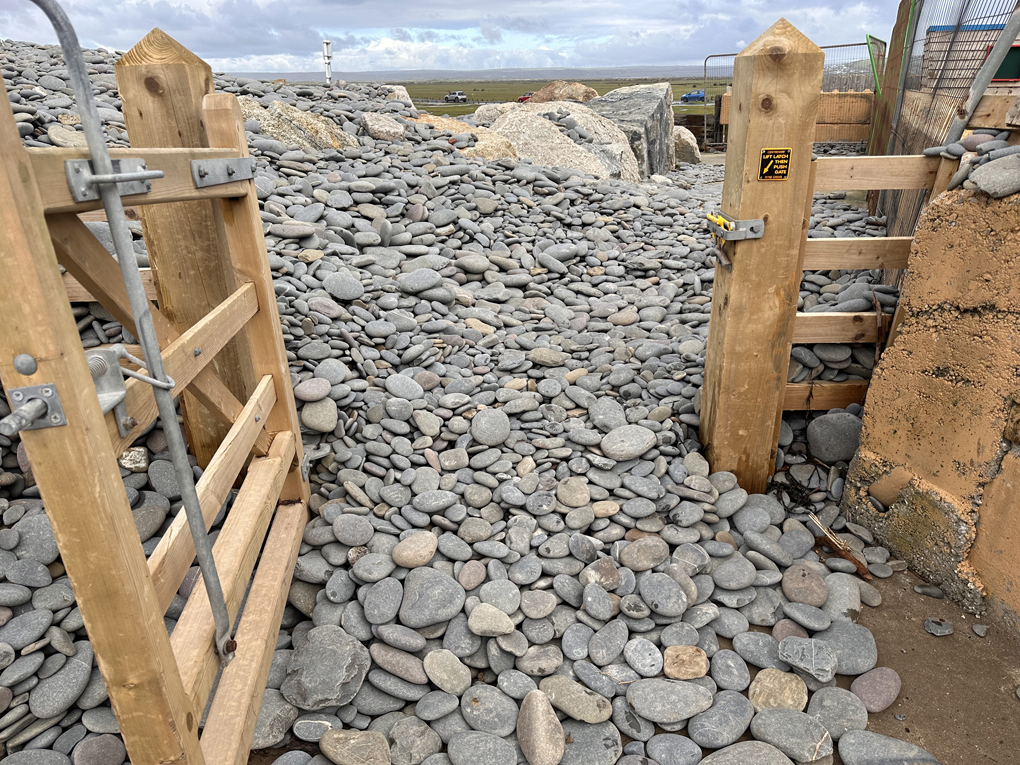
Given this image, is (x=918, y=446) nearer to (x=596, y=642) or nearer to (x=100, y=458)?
(x=596, y=642)

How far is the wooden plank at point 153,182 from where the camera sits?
4.41 ft

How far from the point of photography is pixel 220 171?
2438mm

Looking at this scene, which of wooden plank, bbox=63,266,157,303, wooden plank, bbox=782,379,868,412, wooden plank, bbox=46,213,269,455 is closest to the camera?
wooden plank, bbox=46,213,269,455

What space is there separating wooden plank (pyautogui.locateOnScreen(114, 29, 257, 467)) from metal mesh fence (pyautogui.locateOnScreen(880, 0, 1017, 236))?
13.1ft

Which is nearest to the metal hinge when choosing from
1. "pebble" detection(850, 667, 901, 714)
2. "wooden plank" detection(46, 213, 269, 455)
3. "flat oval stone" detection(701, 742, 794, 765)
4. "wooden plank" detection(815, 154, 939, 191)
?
"wooden plank" detection(46, 213, 269, 455)

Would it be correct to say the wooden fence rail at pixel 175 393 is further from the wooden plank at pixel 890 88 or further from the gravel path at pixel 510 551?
Result: the wooden plank at pixel 890 88

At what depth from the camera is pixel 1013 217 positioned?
104 inches

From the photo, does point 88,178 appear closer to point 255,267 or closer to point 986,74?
point 255,267

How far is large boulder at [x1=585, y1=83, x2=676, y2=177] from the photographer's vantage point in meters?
13.0

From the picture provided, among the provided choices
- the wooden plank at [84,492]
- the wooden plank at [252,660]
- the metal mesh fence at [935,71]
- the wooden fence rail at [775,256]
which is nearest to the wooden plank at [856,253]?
the wooden fence rail at [775,256]

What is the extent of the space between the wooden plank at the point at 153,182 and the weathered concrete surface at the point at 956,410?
307 centimetres

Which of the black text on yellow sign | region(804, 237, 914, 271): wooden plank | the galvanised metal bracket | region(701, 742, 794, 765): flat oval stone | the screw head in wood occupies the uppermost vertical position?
the galvanised metal bracket

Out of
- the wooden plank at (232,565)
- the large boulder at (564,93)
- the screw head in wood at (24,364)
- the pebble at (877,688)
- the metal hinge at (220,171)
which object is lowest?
the pebble at (877,688)

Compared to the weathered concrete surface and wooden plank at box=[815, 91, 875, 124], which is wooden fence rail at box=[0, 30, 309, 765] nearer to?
the weathered concrete surface
